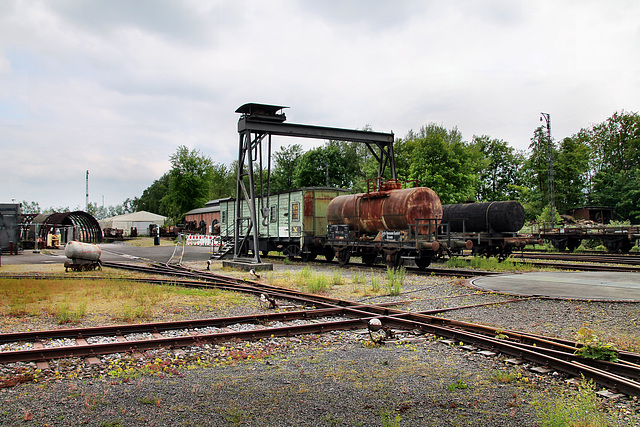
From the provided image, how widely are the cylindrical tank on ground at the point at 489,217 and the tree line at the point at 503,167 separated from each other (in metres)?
19.3

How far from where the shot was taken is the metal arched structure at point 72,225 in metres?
43.7

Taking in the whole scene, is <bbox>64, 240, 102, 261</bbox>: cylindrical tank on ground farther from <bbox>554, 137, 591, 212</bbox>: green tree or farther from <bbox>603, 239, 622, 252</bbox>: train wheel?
<bbox>554, 137, 591, 212</bbox>: green tree

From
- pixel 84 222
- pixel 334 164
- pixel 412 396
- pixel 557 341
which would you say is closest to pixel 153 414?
pixel 412 396

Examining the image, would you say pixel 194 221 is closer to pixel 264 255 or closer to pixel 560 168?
pixel 264 255

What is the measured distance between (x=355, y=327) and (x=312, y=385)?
2.91 meters

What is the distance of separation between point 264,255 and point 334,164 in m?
36.3

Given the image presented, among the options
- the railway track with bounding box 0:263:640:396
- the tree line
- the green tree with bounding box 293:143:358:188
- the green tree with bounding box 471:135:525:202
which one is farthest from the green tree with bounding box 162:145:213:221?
the railway track with bounding box 0:263:640:396

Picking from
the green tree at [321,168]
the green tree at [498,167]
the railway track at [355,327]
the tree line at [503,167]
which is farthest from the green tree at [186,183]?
the railway track at [355,327]

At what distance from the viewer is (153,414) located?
13.7ft

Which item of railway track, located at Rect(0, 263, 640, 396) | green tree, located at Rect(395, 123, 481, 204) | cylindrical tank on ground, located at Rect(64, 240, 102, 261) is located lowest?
railway track, located at Rect(0, 263, 640, 396)

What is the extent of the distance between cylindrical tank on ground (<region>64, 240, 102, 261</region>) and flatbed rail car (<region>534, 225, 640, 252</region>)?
21220 mm

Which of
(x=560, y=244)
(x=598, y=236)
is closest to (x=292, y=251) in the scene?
(x=560, y=244)

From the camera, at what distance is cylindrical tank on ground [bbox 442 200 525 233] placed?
2180 centimetres

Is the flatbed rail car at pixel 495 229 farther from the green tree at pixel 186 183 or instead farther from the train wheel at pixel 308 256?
the green tree at pixel 186 183
